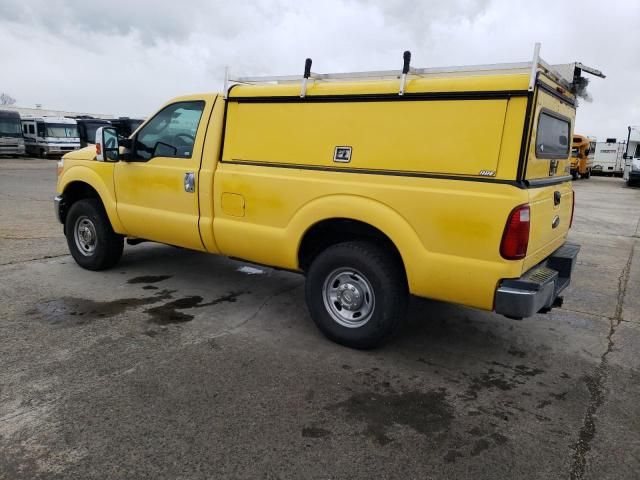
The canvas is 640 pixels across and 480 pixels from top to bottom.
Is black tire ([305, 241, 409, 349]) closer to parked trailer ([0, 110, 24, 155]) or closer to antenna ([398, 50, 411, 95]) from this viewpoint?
antenna ([398, 50, 411, 95])

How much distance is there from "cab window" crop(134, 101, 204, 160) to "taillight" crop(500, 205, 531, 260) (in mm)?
2999

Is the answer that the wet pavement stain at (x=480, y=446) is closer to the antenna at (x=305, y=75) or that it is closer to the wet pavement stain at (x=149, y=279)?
the antenna at (x=305, y=75)

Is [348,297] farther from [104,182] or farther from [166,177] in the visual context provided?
[104,182]

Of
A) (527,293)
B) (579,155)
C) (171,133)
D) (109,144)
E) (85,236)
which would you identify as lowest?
(85,236)

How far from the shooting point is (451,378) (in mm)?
3627

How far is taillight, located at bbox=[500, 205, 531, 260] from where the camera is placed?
126 inches

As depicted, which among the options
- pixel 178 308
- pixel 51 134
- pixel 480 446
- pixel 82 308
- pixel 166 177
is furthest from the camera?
pixel 51 134

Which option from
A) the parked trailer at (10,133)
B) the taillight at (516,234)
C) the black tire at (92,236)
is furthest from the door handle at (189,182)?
the parked trailer at (10,133)

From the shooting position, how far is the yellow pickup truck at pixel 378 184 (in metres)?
3.31

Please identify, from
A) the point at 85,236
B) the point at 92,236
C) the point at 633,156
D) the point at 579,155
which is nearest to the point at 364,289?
the point at 92,236

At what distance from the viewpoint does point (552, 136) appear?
394cm

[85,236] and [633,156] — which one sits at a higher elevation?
[633,156]

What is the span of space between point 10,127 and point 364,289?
3012 cm

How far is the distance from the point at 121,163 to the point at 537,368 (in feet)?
14.6
